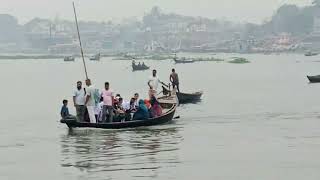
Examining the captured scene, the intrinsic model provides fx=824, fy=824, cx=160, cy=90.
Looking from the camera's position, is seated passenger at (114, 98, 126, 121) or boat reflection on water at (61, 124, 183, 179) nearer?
boat reflection on water at (61, 124, 183, 179)

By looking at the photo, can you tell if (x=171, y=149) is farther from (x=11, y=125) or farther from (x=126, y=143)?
(x=11, y=125)

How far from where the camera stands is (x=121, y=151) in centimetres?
2325

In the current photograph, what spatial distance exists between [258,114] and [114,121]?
10.7 meters

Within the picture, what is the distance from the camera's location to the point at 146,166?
2044 centimetres

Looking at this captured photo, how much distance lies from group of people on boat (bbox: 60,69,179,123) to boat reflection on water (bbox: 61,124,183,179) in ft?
1.59

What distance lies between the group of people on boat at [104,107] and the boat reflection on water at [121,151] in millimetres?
484

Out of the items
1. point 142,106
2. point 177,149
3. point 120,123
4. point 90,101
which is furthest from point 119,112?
point 177,149

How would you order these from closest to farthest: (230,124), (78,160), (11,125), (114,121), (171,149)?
(78,160), (171,149), (114,121), (230,124), (11,125)

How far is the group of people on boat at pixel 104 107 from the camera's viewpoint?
27.0 m

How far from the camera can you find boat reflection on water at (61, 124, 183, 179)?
66.0ft

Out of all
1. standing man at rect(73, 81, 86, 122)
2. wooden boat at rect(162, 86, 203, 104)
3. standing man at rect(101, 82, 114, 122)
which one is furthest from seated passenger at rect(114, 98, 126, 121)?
wooden boat at rect(162, 86, 203, 104)

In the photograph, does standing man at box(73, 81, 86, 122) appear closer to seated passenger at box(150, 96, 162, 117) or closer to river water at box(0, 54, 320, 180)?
river water at box(0, 54, 320, 180)

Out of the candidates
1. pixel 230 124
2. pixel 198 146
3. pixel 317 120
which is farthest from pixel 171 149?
pixel 317 120

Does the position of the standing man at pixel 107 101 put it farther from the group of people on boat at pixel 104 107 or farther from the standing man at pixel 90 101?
the standing man at pixel 90 101
